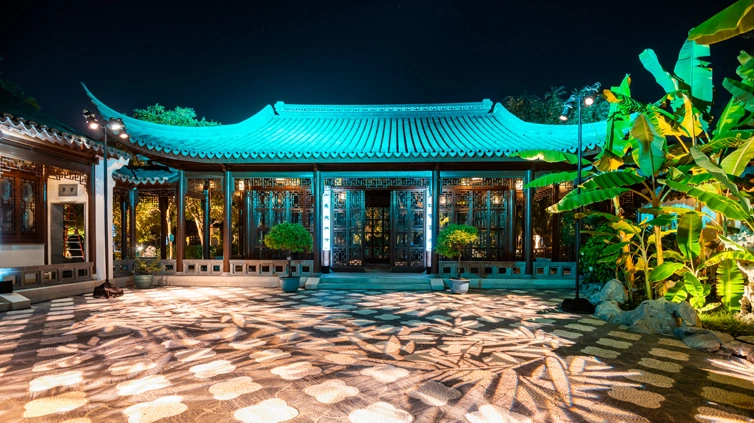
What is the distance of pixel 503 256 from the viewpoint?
9883 millimetres

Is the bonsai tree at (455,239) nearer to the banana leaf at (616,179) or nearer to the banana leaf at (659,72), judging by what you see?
the banana leaf at (616,179)

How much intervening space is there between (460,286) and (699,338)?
4142mm

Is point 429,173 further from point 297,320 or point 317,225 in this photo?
point 297,320

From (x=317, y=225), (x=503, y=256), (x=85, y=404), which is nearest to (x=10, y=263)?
(x=317, y=225)

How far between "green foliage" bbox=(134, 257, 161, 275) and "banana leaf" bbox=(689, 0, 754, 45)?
398 inches

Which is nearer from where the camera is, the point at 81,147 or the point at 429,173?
the point at 81,147

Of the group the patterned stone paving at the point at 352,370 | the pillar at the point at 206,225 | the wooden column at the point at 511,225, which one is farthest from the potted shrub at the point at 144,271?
the wooden column at the point at 511,225

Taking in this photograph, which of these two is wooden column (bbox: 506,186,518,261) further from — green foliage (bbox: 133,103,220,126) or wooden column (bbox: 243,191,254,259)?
green foliage (bbox: 133,103,220,126)

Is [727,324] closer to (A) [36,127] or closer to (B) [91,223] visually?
(A) [36,127]

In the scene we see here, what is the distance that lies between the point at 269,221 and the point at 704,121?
897cm

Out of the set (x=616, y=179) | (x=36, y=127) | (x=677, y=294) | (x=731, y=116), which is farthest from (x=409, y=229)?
(x=36, y=127)

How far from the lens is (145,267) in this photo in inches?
355

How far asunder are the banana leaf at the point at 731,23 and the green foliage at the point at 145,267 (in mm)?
10108

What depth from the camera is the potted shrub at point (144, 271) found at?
862 cm
